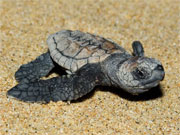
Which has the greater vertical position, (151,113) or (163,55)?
(163,55)

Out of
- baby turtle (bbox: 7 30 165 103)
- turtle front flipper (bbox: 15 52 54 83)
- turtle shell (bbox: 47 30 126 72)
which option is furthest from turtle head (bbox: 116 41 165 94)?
turtle front flipper (bbox: 15 52 54 83)

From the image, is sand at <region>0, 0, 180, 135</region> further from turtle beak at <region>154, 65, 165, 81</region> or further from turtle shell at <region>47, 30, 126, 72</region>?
turtle beak at <region>154, 65, 165, 81</region>

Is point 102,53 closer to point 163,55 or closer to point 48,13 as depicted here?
point 163,55

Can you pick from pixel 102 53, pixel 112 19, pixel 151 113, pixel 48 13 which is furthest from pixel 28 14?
pixel 151 113

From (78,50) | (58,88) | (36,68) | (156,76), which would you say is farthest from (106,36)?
(156,76)

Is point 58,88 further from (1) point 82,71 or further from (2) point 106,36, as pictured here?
(2) point 106,36

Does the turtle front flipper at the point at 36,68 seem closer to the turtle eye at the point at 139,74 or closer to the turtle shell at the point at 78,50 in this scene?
the turtle shell at the point at 78,50
